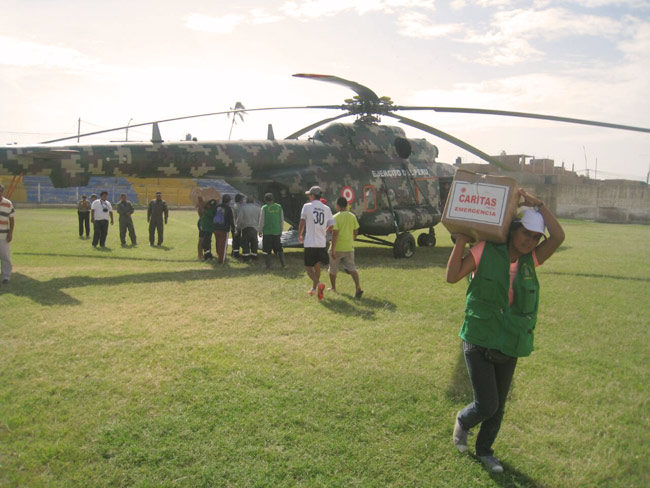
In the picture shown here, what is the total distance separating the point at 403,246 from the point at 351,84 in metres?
4.39

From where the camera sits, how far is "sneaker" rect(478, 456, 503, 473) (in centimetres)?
357

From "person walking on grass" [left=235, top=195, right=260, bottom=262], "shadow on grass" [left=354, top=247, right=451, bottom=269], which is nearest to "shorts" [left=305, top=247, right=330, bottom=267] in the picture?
"shadow on grass" [left=354, top=247, right=451, bottom=269]

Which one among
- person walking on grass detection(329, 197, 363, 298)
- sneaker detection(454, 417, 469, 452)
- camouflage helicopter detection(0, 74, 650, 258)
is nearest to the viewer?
sneaker detection(454, 417, 469, 452)

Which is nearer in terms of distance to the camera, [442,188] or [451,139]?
[451,139]

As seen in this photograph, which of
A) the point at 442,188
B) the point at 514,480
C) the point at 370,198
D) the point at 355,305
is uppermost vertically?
the point at 442,188

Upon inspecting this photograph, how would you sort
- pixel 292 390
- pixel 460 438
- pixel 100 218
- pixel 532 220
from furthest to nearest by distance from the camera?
pixel 100 218, pixel 292 390, pixel 460 438, pixel 532 220

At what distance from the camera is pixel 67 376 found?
4.96 metres

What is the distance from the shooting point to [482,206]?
11.4 ft

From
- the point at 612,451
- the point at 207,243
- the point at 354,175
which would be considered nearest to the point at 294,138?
the point at 354,175

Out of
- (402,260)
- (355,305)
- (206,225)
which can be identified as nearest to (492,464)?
(355,305)

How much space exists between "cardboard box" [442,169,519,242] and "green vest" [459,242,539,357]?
6.5 inches

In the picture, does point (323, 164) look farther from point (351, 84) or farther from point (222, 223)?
point (222, 223)

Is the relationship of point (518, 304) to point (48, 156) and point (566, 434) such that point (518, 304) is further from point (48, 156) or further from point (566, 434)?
point (48, 156)

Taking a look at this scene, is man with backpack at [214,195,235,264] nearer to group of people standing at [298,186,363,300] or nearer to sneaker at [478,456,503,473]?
group of people standing at [298,186,363,300]
